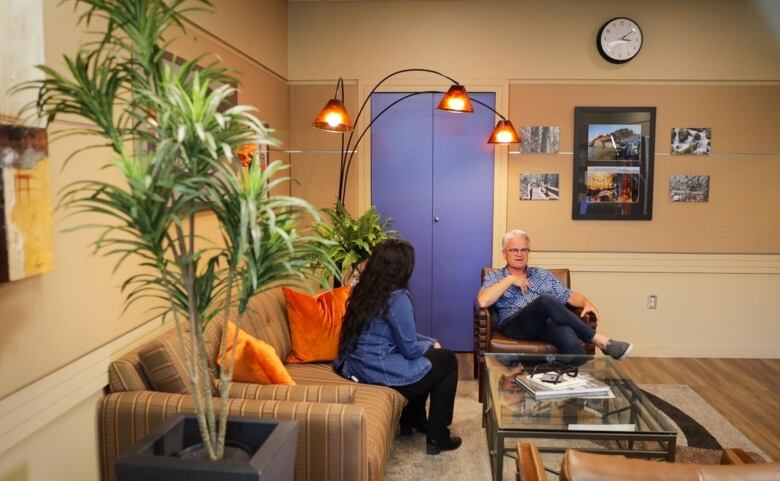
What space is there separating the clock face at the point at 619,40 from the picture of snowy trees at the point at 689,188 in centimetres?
103

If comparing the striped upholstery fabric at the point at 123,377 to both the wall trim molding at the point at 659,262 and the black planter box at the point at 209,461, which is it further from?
the wall trim molding at the point at 659,262

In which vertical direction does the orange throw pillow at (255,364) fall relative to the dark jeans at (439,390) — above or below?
above

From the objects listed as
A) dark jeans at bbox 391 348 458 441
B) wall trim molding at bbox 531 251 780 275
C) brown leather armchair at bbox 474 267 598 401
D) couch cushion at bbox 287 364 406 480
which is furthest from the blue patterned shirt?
couch cushion at bbox 287 364 406 480

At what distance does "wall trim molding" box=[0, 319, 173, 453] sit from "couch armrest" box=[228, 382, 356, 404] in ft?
1.58

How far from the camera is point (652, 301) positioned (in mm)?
4727

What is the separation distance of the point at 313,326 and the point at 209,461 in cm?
168

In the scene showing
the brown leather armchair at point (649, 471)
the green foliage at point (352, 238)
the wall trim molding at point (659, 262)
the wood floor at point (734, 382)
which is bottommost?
→ the wood floor at point (734, 382)

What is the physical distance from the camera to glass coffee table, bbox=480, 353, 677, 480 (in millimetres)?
2367

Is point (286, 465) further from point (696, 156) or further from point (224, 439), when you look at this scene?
point (696, 156)

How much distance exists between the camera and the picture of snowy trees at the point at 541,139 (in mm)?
4648

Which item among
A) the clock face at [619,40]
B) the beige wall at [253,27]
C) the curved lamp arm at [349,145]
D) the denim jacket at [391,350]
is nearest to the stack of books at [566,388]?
the denim jacket at [391,350]

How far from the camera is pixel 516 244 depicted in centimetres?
391

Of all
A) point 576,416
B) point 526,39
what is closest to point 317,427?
point 576,416

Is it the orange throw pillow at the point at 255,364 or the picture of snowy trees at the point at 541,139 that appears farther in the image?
the picture of snowy trees at the point at 541,139
